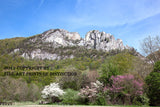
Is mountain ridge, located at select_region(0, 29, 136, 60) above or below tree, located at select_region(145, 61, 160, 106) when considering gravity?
above

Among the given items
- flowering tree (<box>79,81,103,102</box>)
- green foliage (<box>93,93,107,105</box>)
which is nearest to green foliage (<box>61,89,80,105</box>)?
flowering tree (<box>79,81,103,102</box>)

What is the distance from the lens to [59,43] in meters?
146

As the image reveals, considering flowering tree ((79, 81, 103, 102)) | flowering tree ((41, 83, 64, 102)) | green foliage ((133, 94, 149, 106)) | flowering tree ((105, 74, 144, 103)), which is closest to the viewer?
flowering tree ((105, 74, 144, 103))

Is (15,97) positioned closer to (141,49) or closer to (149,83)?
(149,83)

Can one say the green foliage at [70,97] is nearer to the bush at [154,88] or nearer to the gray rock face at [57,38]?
the bush at [154,88]

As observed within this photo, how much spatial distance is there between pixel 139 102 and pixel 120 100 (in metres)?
2.23

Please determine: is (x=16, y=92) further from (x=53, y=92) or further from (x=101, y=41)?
(x=101, y=41)

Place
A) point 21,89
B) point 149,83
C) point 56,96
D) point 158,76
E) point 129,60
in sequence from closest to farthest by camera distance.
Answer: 1. point 158,76
2. point 149,83
3. point 56,96
4. point 21,89
5. point 129,60

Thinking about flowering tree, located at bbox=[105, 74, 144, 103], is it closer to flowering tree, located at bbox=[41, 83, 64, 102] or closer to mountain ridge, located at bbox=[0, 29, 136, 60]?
flowering tree, located at bbox=[41, 83, 64, 102]

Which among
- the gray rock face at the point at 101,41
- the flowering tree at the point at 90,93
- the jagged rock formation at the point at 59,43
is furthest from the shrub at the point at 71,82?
the gray rock face at the point at 101,41

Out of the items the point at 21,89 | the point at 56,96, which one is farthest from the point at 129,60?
the point at 21,89

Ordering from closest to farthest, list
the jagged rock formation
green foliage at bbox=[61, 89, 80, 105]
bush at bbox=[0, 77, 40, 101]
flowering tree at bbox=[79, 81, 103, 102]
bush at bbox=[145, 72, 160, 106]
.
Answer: bush at bbox=[145, 72, 160, 106]
flowering tree at bbox=[79, 81, 103, 102]
green foliage at bbox=[61, 89, 80, 105]
bush at bbox=[0, 77, 40, 101]
the jagged rock formation

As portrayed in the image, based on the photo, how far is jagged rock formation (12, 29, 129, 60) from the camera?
374 feet

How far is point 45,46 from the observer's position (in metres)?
130
